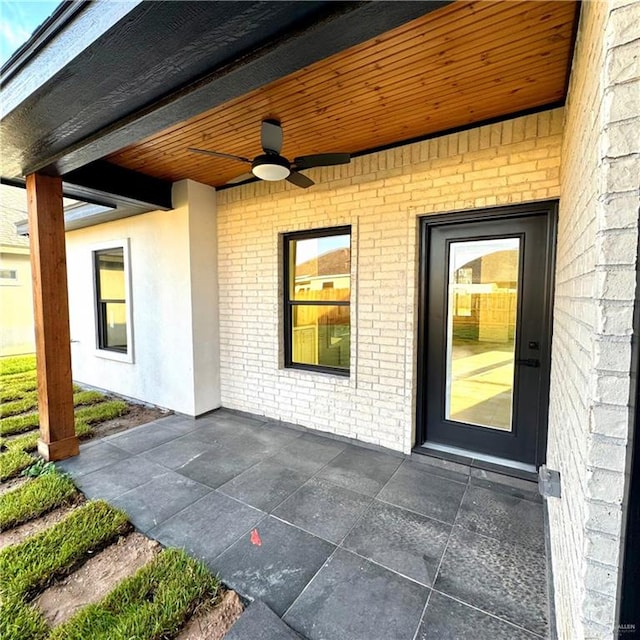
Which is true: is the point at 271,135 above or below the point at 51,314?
above

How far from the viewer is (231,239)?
434 cm

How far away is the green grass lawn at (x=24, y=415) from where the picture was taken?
312 cm

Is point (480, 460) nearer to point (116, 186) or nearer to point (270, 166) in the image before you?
point (270, 166)

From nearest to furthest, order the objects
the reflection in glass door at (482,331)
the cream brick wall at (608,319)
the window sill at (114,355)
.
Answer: the cream brick wall at (608,319), the reflection in glass door at (482,331), the window sill at (114,355)

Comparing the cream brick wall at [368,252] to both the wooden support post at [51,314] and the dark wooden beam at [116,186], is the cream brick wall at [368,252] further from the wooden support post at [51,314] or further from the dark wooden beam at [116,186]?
the wooden support post at [51,314]

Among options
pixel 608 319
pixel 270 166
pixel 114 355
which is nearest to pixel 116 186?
pixel 270 166

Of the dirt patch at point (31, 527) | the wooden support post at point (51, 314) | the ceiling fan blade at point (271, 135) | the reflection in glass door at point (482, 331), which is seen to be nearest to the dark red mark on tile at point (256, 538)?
the dirt patch at point (31, 527)

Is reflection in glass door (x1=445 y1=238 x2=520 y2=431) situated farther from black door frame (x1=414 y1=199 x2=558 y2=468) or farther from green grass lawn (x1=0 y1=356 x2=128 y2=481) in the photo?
green grass lawn (x1=0 y1=356 x2=128 y2=481)

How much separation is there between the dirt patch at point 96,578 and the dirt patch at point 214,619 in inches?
21.3

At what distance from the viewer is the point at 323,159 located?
2586 millimetres

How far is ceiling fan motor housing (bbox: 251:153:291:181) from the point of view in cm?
258

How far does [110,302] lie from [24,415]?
6.46 ft

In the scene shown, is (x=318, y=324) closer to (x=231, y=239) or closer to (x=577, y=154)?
(x=231, y=239)

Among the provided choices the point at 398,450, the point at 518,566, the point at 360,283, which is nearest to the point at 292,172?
the point at 360,283
